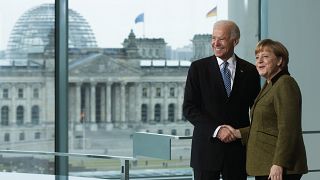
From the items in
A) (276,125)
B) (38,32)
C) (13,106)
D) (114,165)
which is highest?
(38,32)

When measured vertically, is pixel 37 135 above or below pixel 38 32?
below

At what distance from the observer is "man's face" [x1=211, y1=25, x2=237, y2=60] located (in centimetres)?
377

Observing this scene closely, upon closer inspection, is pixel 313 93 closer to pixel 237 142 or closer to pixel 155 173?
pixel 155 173

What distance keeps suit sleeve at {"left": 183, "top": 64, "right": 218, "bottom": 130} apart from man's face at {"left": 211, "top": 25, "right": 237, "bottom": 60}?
0.17 m

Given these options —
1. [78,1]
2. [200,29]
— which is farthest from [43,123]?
[200,29]

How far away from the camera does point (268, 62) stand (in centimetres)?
346

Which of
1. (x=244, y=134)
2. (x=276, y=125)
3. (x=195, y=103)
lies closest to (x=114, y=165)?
(x=195, y=103)

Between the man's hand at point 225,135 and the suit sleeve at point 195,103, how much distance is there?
Result: 0.23ft

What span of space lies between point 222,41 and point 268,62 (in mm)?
401

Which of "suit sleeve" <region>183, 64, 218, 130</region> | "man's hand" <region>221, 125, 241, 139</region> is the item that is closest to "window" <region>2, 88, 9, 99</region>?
"suit sleeve" <region>183, 64, 218, 130</region>

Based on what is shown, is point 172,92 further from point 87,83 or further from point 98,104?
point 87,83

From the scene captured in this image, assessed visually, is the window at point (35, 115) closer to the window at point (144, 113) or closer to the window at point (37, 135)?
the window at point (37, 135)

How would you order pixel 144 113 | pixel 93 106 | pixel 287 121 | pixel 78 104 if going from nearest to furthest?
pixel 287 121, pixel 78 104, pixel 93 106, pixel 144 113

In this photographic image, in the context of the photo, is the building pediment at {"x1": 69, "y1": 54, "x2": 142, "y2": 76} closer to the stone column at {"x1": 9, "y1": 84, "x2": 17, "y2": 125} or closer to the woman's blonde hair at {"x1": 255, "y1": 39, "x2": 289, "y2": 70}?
the stone column at {"x1": 9, "y1": 84, "x2": 17, "y2": 125}
